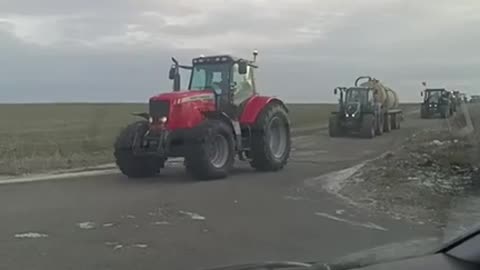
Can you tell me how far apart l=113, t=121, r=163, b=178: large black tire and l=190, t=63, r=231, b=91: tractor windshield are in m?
1.75

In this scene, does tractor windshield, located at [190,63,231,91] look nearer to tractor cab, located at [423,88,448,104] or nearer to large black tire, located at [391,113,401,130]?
large black tire, located at [391,113,401,130]

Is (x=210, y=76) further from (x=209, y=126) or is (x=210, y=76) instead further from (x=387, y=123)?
(x=387, y=123)

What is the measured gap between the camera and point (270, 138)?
18.1m

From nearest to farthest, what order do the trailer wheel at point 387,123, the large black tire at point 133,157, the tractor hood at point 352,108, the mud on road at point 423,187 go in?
the mud on road at point 423,187 < the large black tire at point 133,157 < the tractor hood at point 352,108 < the trailer wheel at point 387,123

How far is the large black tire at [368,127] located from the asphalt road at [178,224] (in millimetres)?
15582

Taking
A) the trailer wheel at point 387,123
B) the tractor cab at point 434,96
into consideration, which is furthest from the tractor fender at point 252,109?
the tractor cab at point 434,96

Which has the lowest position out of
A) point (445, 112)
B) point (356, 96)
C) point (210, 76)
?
point (445, 112)

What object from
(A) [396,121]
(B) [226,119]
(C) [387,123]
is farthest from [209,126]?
(A) [396,121]

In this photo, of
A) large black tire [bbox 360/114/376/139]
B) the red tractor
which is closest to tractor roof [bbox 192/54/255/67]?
the red tractor

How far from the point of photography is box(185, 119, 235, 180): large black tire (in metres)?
15.5

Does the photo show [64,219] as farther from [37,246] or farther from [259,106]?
[259,106]

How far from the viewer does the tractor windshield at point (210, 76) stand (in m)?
17.1

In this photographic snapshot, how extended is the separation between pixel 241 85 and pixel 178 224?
7.68 metres

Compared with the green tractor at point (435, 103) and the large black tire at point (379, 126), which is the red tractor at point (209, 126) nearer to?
the large black tire at point (379, 126)
